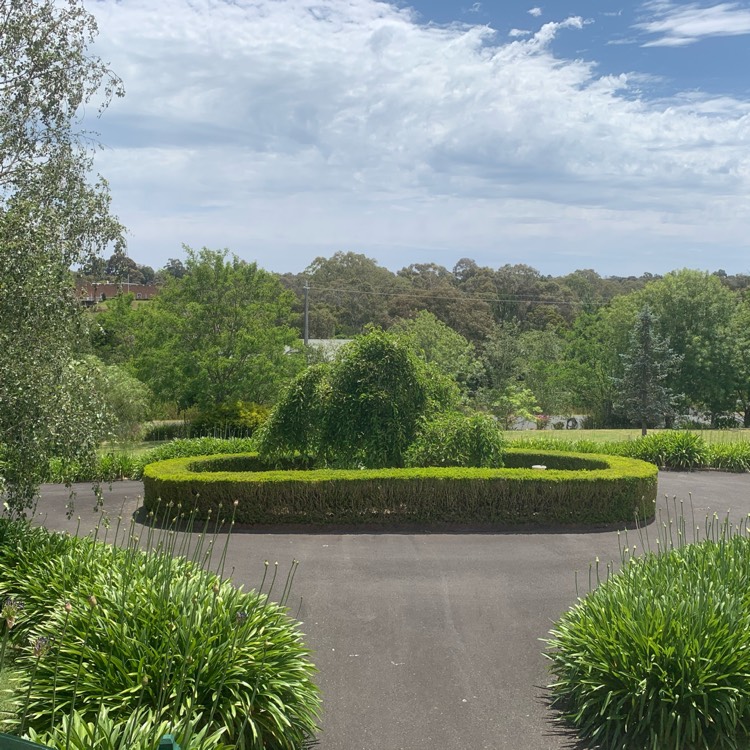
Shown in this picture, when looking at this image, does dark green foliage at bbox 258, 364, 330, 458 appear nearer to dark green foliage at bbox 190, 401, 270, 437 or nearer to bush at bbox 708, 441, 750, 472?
bush at bbox 708, 441, 750, 472

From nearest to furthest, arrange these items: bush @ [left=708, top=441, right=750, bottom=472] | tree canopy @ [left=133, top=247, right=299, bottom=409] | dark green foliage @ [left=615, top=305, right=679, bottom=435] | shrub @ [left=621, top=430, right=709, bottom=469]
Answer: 1. bush @ [left=708, top=441, right=750, bottom=472]
2. shrub @ [left=621, top=430, right=709, bottom=469]
3. tree canopy @ [left=133, top=247, right=299, bottom=409]
4. dark green foliage @ [left=615, top=305, right=679, bottom=435]

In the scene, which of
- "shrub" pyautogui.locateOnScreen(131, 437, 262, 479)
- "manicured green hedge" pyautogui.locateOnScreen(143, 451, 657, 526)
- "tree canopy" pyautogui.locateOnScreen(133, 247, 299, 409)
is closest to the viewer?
"manicured green hedge" pyautogui.locateOnScreen(143, 451, 657, 526)

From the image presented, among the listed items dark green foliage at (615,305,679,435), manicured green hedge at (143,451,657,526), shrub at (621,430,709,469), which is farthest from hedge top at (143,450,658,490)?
dark green foliage at (615,305,679,435)

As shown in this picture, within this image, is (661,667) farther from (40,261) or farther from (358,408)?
(358,408)

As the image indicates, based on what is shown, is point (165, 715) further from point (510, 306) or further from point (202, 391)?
point (510, 306)

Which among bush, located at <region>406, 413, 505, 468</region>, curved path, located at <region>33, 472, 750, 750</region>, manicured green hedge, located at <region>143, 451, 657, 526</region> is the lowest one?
curved path, located at <region>33, 472, 750, 750</region>

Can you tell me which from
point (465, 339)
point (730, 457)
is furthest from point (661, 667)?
point (465, 339)

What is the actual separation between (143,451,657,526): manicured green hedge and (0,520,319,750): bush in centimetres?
548

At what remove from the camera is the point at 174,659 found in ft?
16.0

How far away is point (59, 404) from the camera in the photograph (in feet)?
23.8

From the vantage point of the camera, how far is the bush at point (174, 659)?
184 inches

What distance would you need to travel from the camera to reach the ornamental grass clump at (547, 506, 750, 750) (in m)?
4.96

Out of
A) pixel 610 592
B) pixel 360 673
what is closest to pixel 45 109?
pixel 360 673

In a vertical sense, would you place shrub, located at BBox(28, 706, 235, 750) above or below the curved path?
above
